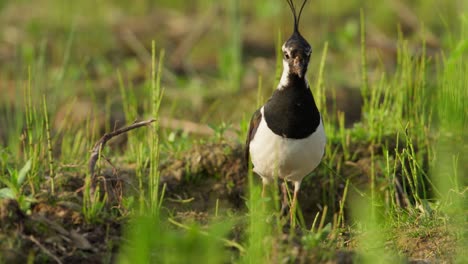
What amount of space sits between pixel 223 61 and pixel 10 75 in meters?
2.23

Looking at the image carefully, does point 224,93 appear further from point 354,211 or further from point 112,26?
point 354,211

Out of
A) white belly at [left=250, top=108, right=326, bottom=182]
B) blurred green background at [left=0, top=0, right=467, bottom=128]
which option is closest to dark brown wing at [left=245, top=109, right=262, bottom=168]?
white belly at [left=250, top=108, right=326, bottom=182]

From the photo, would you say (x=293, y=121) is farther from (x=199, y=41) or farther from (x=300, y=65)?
(x=199, y=41)

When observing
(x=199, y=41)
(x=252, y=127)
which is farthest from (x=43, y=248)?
(x=199, y=41)

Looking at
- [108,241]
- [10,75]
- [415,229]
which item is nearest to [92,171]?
[108,241]

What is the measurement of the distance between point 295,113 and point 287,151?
20 centimetres

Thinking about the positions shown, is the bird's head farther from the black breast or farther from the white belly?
the white belly

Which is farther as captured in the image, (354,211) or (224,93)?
(224,93)

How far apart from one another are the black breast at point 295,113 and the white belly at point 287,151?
0.12 feet

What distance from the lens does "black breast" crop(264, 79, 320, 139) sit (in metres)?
4.02

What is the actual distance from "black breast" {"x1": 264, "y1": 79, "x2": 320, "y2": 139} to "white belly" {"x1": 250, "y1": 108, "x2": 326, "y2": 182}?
35 millimetres

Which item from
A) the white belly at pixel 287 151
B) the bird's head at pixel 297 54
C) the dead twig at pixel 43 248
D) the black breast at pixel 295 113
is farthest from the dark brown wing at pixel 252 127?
the dead twig at pixel 43 248

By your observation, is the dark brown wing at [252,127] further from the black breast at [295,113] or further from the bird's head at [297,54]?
the bird's head at [297,54]

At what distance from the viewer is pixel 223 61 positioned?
7199mm
